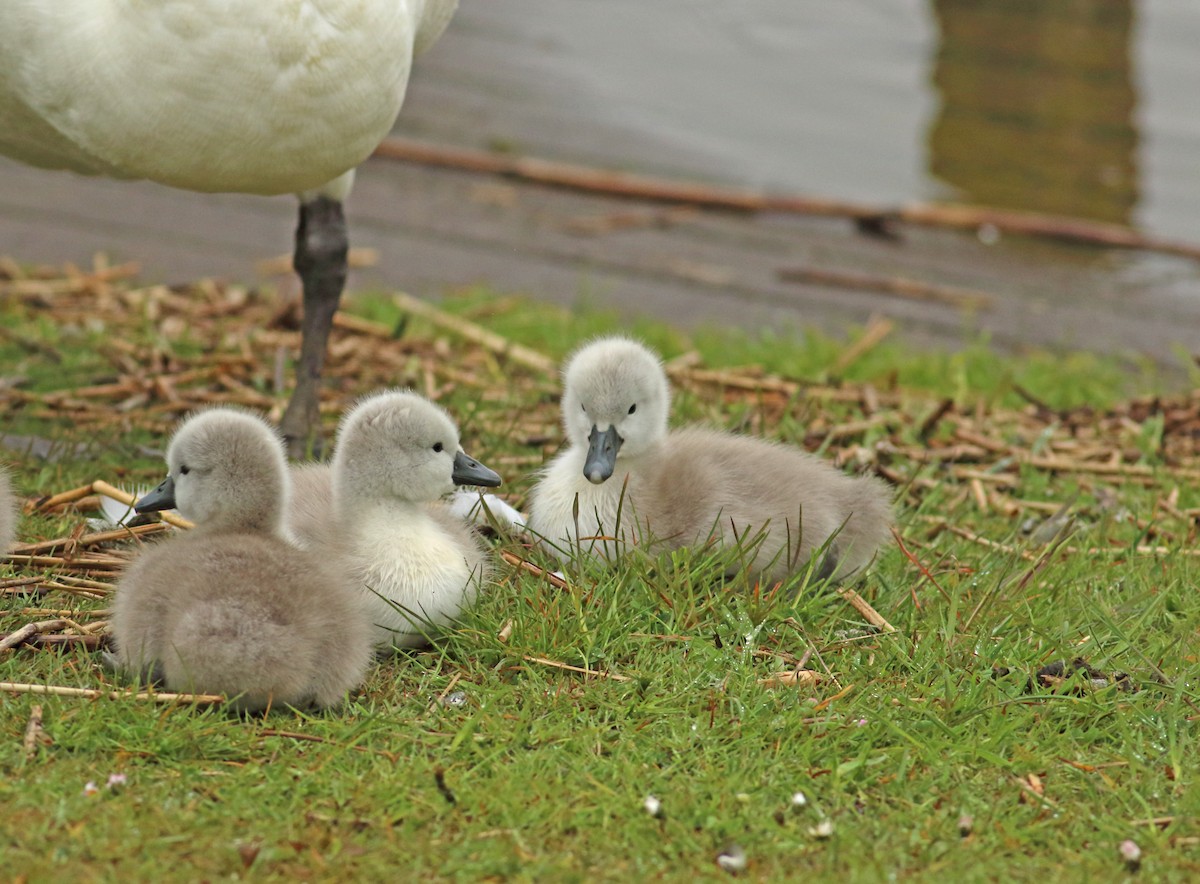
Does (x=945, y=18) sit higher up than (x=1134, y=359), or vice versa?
(x=945, y=18)

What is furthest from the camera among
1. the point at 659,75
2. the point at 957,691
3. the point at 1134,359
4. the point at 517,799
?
the point at 659,75

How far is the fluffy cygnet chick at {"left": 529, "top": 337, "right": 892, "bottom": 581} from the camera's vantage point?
13.0 ft

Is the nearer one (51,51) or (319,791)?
(319,791)

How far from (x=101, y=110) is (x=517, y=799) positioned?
6.66 feet

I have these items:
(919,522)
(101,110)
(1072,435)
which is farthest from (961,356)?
(101,110)

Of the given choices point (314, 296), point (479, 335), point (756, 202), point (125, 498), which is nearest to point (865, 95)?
point (756, 202)

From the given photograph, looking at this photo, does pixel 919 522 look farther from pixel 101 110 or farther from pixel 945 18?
pixel 945 18

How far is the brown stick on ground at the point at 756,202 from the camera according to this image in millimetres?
8922

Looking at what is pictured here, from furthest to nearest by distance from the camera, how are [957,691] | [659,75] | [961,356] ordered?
[659,75] → [961,356] → [957,691]

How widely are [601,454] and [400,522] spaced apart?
53 cm

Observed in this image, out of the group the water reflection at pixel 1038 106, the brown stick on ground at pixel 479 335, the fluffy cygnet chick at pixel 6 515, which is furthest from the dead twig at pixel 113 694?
the water reflection at pixel 1038 106

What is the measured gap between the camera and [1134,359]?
23.1ft

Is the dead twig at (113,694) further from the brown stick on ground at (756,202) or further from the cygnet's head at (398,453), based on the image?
the brown stick on ground at (756,202)

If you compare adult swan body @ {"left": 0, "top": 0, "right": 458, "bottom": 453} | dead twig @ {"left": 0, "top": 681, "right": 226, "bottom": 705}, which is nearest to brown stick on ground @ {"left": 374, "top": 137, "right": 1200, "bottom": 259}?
adult swan body @ {"left": 0, "top": 0, "right": 458, "bottom": 453}
